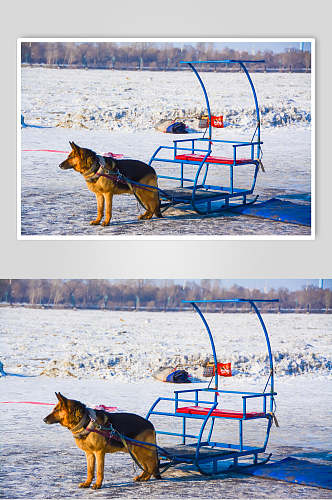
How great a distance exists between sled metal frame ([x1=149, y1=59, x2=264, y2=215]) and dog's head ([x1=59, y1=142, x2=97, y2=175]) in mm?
670

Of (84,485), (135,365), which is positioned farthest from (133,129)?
(84,485)

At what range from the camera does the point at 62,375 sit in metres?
12.9

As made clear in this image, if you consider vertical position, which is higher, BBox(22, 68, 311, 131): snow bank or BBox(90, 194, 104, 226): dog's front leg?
BBox(22, 68, 311, 131): snow bank

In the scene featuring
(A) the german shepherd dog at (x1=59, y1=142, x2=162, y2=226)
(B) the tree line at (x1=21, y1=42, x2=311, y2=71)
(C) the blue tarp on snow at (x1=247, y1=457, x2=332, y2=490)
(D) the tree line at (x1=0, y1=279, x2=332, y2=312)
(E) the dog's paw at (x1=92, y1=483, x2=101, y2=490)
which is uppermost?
(B) the tree line at (x1=21, y1=42, x2=311, y2=71)

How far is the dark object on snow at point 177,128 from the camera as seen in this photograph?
12906 mm

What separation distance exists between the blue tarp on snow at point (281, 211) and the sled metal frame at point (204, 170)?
0.40 ft

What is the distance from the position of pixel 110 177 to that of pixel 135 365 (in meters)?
1.78

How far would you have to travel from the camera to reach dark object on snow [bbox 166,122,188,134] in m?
12.9

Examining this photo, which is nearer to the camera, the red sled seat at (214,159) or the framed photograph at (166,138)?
the framed photograph at (166,138)

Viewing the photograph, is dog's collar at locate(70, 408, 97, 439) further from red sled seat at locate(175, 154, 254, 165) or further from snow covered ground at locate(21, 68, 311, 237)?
red sled seat at locate(175, 154, 254, 165)

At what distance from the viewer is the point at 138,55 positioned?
1253cm

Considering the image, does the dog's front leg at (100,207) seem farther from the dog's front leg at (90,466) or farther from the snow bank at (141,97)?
the dog's front leg at (90,466)

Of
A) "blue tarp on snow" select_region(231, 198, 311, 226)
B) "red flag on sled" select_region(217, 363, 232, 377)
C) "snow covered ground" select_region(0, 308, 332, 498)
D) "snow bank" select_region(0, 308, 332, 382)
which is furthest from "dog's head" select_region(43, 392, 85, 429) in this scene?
"blue tarp on snow" select_region(231, 198, 311, 226)

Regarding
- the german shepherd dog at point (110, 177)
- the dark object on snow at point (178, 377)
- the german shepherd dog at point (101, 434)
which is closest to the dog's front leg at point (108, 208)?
the german shepherd dog at point (110, 177)
